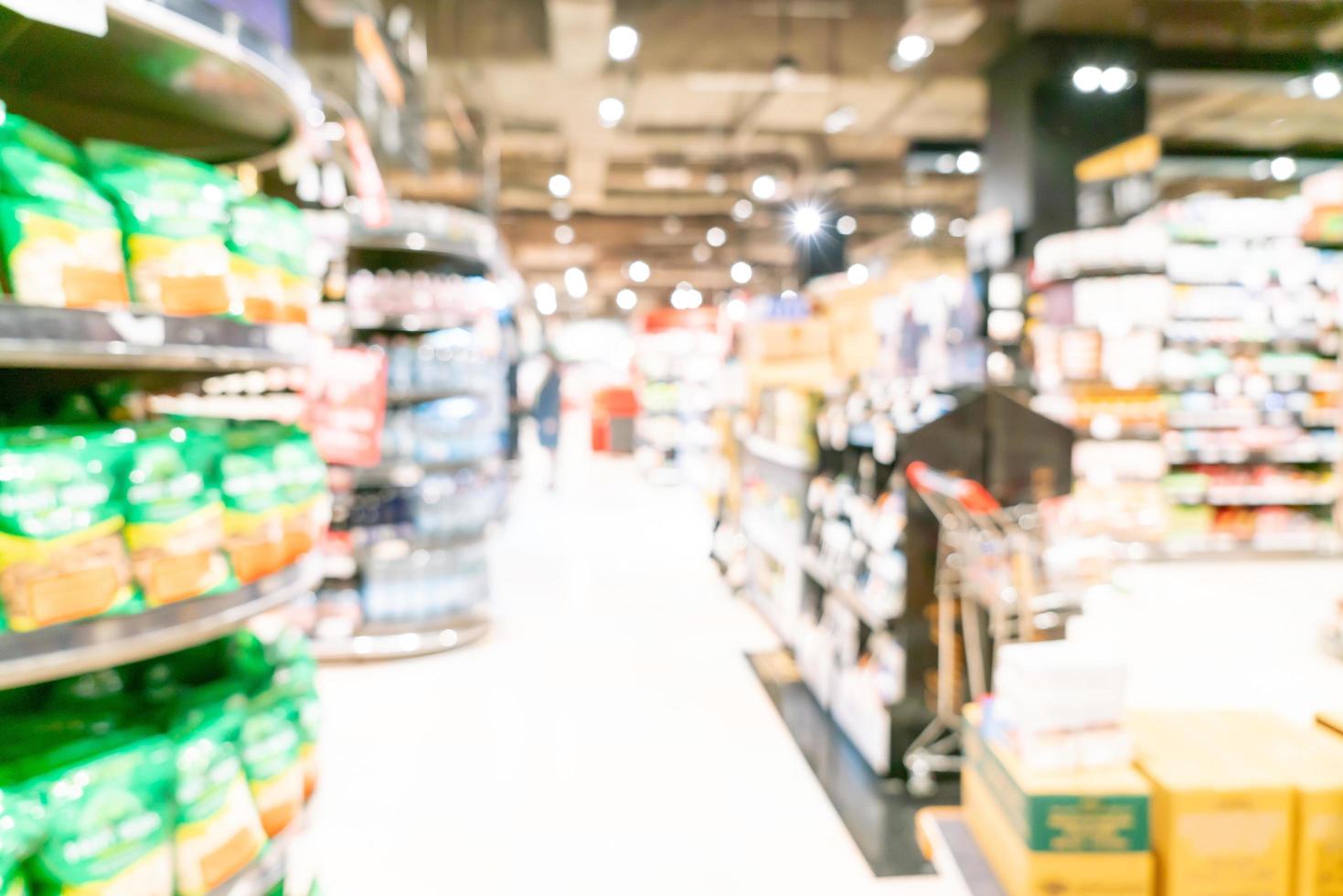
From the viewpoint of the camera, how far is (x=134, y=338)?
1.38 metres

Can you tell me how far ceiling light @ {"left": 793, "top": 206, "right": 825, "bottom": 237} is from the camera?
1284 cm

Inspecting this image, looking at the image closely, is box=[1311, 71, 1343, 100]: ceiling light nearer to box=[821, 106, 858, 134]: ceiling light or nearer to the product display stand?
box=[821, 106, 858, 134]: ceiling light

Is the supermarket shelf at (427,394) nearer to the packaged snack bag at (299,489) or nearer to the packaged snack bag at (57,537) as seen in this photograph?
the packaged snack bag at (299,489)

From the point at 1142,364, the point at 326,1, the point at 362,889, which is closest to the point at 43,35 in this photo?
the point at 362,889

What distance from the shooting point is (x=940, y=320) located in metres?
4.30

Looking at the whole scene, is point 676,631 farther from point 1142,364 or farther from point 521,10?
point 521,10

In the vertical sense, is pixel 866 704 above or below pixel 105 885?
below

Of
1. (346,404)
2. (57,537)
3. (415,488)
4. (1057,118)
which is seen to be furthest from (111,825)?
(1057,118)

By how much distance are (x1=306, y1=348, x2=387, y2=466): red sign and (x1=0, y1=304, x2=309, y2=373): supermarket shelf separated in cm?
221

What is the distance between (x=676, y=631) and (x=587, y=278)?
68.2 ft

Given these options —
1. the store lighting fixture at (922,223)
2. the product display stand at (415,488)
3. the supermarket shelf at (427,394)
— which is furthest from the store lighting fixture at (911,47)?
the store lighting fixture at (922,223)

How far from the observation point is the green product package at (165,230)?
1491 mm

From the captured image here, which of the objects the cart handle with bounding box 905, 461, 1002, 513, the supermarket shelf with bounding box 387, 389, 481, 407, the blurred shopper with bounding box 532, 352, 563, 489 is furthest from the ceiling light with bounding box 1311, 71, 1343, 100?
the blurred shopper with bounding box 532, 352, 563, 489

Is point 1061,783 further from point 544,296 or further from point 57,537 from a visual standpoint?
point 544,296
